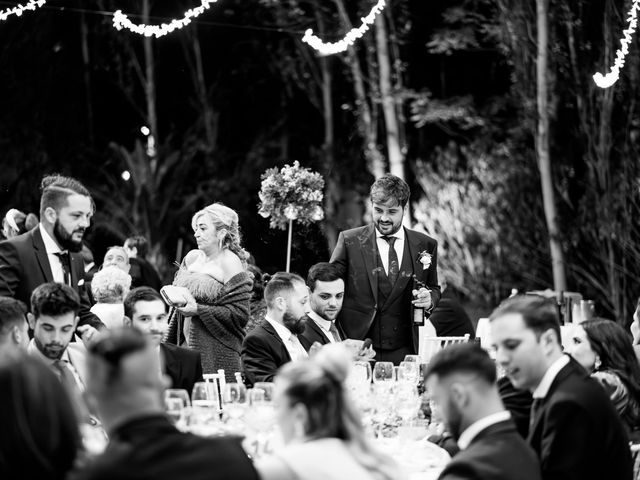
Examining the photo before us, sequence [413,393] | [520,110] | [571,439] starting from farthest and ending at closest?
[520,110] → [413,393] → [571,439]

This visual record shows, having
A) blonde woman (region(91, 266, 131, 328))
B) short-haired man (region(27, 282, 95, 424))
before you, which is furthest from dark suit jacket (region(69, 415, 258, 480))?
blonde woman (region(91, 266, 131, 328))

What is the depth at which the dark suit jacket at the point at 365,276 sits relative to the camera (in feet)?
21.3

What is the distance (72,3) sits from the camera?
16.6 metres

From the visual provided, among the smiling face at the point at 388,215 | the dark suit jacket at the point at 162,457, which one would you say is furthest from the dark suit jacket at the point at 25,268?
the dark suit jacket at the point at 162,457

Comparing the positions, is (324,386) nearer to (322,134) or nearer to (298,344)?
(298,344)

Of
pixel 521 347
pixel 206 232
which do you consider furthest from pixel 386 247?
pixel 521 347

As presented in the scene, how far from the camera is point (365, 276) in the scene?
6.51 metres

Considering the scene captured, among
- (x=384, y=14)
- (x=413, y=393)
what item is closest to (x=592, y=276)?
(x=384, y=14)

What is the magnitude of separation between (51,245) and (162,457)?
3.32 metres

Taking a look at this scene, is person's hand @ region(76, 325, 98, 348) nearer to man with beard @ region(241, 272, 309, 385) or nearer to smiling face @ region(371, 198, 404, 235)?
man with beard @ region(241, 272, 309, 385)

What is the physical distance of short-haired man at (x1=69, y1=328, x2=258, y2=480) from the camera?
7.68ft

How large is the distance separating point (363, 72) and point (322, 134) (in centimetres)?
118

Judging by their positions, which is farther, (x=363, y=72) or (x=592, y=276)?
(x=363, y=72)

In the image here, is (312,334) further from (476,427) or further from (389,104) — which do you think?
(389,104)
